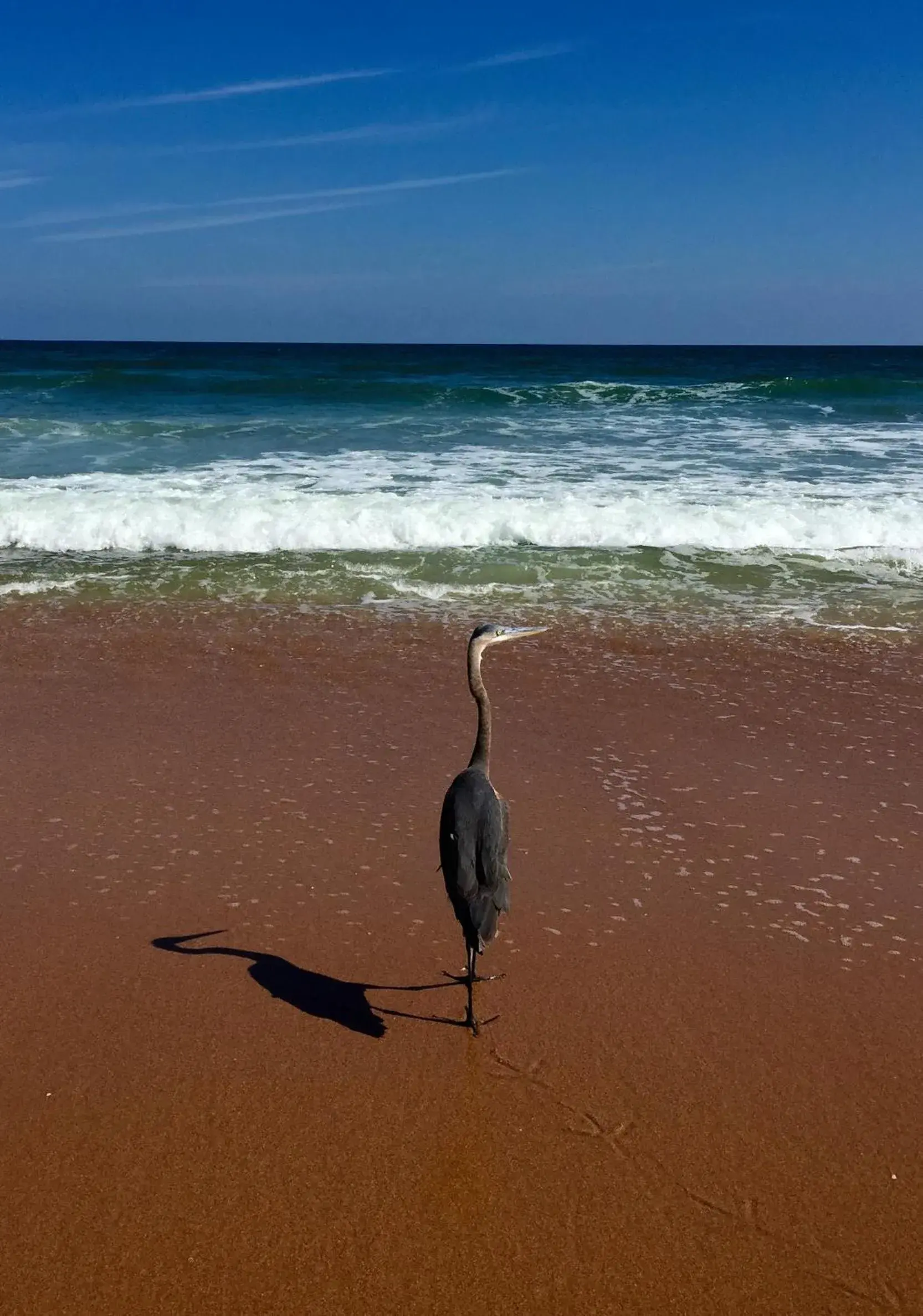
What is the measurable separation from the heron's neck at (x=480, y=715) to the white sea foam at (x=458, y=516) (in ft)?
22.6

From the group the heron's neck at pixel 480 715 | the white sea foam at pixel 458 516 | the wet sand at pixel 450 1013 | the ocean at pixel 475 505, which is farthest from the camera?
the white sea foam at pixel 458 516

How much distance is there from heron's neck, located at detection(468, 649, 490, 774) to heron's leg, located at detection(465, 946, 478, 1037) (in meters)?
0.72

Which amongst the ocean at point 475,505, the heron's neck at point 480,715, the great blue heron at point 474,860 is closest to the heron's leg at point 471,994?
the great blue heron at point 474,860

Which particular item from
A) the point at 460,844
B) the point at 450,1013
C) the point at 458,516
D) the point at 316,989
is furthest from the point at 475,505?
the point at 450,1013

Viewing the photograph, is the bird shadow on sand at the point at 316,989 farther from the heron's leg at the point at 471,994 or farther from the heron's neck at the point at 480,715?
the heron's neck at the point at 480,715

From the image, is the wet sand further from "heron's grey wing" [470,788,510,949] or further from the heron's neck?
the heron's neck

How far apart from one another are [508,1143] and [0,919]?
7.30 feet

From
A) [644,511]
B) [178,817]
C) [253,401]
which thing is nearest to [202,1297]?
[178,817]

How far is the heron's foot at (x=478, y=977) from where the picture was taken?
3.77 meters

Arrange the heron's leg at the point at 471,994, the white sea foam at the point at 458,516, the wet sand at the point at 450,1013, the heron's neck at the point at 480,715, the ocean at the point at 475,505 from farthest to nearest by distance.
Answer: the white sea foam at the point at 458,516
the ocean at the point at 475,505
the heron's neck at the point at 480,715
the heron's leg at the point at 471,994
the wet sand at the point at 450,1013

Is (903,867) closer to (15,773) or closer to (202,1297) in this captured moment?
(202,1297)

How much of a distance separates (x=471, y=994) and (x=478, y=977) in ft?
0.89

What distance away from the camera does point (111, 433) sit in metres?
20.6

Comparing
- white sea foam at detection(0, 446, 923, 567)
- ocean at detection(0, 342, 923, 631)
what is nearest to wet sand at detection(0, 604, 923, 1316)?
ocean at detection(0, 342, 923, 631)
